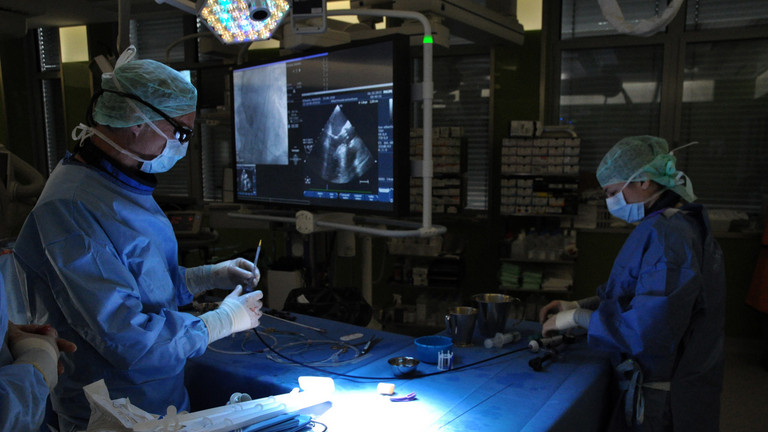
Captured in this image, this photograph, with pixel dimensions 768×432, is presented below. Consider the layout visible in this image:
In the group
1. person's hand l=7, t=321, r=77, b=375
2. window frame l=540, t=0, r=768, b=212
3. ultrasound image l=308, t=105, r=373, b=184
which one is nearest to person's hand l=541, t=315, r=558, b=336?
ultrasound image l=308, t=105, r=373, b=184

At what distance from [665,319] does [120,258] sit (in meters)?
1.65

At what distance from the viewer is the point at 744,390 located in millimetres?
3883

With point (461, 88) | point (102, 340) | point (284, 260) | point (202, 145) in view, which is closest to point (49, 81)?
point (202, 145)

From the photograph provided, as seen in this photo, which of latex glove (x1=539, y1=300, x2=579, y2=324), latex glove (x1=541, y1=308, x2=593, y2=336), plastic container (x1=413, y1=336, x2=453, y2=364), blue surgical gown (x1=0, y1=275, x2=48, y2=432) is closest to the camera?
blue surgical gown (x1=0, y1=275, x2=48, y2=432)

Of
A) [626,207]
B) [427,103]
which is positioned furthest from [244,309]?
[626,207]

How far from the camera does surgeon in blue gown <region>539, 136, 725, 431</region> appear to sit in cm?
178

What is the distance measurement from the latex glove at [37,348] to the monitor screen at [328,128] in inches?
51.1

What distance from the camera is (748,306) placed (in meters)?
4.50

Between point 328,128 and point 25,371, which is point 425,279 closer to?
point 328,128

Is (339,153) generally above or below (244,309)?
above

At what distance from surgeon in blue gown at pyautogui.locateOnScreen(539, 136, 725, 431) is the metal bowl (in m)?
0.59

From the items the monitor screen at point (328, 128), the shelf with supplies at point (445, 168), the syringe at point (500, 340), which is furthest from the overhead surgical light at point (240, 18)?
the shelf with supplies at point (445, 168)

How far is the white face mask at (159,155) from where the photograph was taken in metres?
1.56

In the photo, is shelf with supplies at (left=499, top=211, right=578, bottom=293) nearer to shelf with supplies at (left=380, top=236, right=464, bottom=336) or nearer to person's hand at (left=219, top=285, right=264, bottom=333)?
shelf with supplies at (left=380, top=236, right=464, bottom=336)
